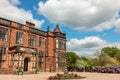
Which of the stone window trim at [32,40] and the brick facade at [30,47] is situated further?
the stone window trim at [32,40]

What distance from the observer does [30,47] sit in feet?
118

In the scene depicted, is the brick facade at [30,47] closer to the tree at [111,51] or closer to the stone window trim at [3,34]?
the stone window trim at [3,34]

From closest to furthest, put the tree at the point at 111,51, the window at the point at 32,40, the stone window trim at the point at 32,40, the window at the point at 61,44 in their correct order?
the stone window trim at the point at 32,40, the window at the point at 32,40, the window at the point at 61,44, the tree at the point at 111,51

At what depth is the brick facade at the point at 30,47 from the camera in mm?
33062

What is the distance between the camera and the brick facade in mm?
33062

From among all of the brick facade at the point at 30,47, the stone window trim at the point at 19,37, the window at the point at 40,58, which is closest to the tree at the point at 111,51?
the brick facade at the point at 30,47

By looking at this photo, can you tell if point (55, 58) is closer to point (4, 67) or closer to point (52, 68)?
point (52, 68)

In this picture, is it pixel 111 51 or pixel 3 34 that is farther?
pixel 111 51

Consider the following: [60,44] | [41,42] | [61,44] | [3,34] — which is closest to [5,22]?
[3,34]

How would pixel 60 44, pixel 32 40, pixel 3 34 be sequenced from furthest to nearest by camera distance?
pixel 60 44
pixel 32 40
pixel 3 34

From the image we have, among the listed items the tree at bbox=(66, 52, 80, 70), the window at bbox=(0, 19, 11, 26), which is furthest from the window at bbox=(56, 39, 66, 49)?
the window at bbox=(0, 19, 11, 26)

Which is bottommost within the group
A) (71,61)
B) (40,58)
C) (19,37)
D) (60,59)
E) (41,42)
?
(71,61)

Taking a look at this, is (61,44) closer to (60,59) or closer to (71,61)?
(60,59)

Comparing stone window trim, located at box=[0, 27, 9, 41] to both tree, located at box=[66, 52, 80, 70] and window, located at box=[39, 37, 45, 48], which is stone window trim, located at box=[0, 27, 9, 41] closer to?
window, located at box=[39, 37, 45, 48]
